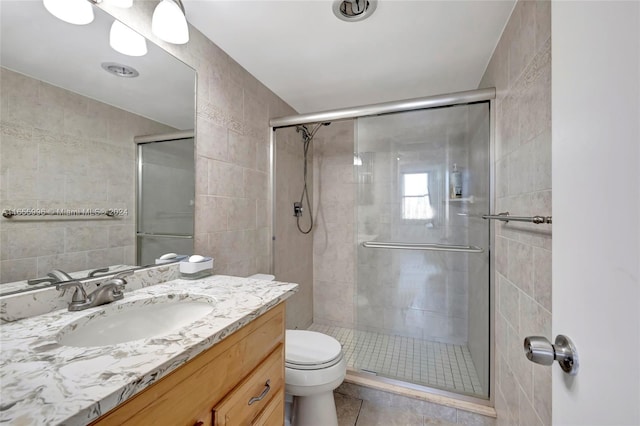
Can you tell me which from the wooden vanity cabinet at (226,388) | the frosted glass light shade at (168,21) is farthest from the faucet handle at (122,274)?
the frosted glass light shade at (168,21)

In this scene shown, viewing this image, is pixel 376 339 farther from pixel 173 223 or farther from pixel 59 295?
pixel 59 295

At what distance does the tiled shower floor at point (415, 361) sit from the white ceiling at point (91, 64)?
1934mm

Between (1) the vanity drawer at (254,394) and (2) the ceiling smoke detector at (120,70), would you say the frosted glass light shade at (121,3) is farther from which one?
(1) the vanity drawer at (254,394)

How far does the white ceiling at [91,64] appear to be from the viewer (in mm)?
786

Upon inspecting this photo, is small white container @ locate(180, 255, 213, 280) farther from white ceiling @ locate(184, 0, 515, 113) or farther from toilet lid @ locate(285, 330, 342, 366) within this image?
white ceiling @ locate(184, 0, 515, 113)

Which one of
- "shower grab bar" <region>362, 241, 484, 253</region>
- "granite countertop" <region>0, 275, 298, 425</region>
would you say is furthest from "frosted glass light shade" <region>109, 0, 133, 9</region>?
"shower grab bar" <region>362, 241, 484, 253</region>

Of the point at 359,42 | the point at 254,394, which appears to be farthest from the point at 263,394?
the point at 359,42

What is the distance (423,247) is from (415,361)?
815mm

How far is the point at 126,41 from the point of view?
3.48ft

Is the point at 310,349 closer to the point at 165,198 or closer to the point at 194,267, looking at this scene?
the point at 194,267

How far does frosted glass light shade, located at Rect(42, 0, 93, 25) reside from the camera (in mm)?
853

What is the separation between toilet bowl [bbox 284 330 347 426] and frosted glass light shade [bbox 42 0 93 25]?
5.35 ft

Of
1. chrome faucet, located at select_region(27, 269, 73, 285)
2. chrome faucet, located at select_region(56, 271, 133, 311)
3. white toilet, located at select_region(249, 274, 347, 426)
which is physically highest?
chrome faucet, located at select_region(27, 269, 73, 285)

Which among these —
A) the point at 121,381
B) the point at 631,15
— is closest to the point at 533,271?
the point at 631,15
